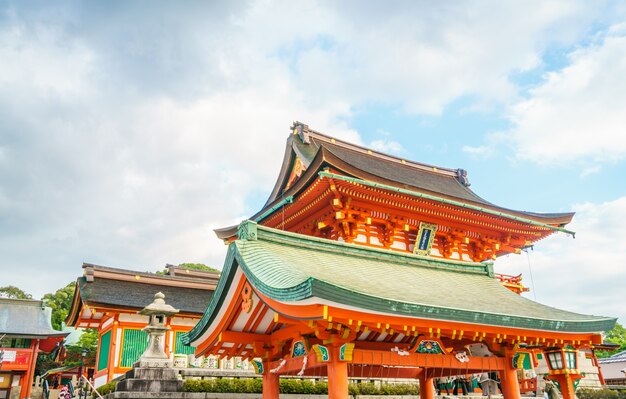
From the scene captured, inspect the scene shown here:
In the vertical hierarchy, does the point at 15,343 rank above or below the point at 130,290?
below

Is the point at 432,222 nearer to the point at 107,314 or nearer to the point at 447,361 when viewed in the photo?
the point at 447,361

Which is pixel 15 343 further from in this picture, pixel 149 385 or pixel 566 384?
pixel 566 384

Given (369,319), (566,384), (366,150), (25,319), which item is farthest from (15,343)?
(566,384)

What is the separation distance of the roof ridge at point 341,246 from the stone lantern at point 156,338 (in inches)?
222

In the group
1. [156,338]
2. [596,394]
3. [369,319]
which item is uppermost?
[156,338]

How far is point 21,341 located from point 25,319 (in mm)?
2604

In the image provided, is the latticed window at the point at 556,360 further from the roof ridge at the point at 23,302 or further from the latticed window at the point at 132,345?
the roof ridge at the point at 23,302

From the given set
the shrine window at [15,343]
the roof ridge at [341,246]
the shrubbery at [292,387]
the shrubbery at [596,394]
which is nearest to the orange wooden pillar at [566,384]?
the roof ridge at [341,246]

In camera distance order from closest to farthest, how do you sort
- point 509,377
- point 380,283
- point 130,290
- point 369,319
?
point 369,319 → point 380,283 → point 509,377 → point 130,290

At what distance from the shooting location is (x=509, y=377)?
1071cm

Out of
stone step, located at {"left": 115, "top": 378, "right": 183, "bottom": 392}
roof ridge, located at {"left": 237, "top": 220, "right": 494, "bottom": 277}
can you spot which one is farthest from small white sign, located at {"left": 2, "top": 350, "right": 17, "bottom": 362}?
roof ridge, located at {"left": 237, "top": 220, "right": 494, "bottom": 277}

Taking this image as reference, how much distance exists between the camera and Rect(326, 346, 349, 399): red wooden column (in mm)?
→ 8602

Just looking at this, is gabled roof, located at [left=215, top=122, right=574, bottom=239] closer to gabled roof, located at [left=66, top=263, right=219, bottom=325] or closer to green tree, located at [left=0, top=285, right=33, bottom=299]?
gabled roof, located at [left=66, top=263, right=219, bottom=325]

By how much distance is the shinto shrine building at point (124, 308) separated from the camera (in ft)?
67.3
